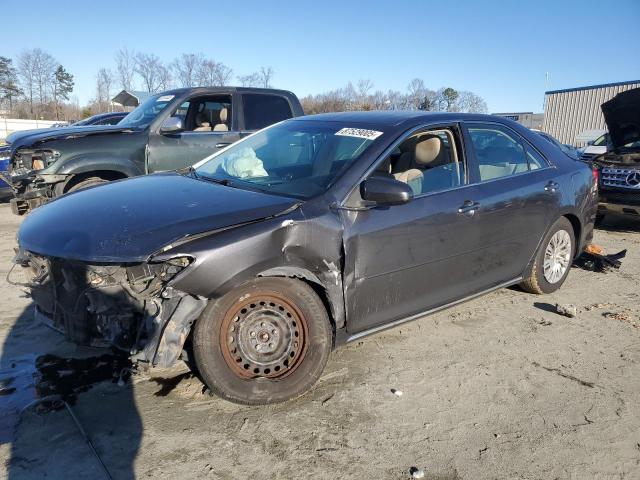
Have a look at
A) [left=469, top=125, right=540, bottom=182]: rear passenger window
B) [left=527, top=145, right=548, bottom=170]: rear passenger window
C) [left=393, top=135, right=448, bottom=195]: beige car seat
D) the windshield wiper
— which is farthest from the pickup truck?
[left=527, top=145, right=548, bottom=170]: rear passenger window

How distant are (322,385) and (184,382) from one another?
0.88 m

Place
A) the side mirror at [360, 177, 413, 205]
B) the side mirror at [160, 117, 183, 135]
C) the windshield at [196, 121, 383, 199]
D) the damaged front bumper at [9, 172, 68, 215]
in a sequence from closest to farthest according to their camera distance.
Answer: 1. the side mirror at [360, 177, 413, 205]
2. the windshield at [196, 121, 383, 199]
3. the damaged front bumper at [9, 172, 68, 215]
4. the side mirror at [160, 117, 183, 135]


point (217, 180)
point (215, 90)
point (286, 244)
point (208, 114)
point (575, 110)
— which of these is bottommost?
point (286, 244)

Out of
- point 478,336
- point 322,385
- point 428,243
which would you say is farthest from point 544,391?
point 322,385

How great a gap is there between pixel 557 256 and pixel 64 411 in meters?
4.35

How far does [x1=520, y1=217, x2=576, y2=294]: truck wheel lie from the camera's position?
473 cm

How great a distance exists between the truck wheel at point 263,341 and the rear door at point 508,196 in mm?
1636

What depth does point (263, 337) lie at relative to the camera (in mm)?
3002

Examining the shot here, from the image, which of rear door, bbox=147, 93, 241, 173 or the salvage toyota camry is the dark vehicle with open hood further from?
rear door, bbox=147, 93, 241, 173

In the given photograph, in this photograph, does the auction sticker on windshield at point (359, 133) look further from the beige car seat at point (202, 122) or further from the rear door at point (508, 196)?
the beige car seat at point (202, 122)

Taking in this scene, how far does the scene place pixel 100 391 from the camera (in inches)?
124

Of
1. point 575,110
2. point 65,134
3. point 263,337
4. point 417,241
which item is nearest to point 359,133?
point 417,241

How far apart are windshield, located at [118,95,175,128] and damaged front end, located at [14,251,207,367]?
14.7 feet

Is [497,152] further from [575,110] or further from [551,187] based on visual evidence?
[575,110]
